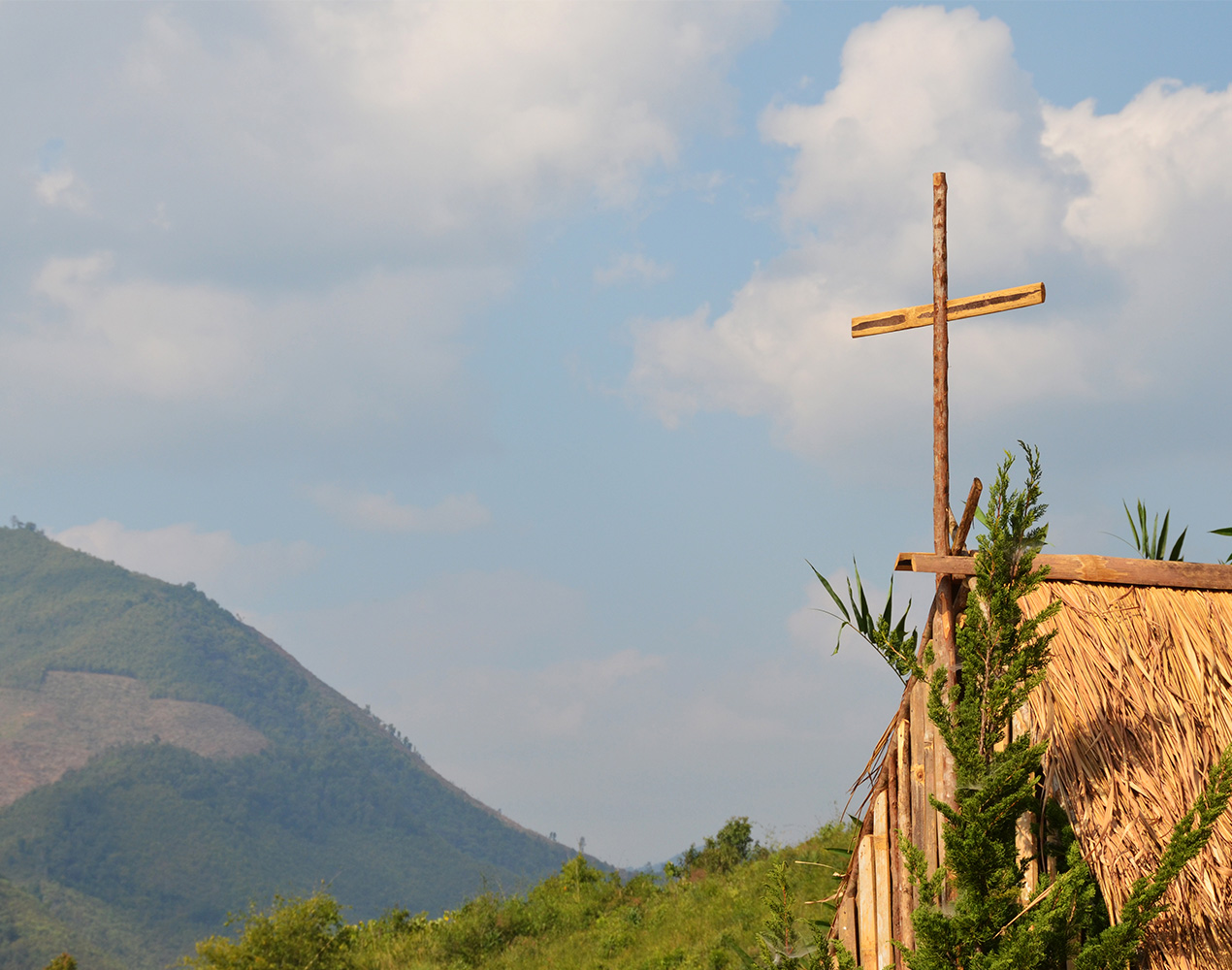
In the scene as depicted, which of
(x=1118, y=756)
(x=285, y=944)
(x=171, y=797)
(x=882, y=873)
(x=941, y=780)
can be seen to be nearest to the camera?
(x=1118, y=756)

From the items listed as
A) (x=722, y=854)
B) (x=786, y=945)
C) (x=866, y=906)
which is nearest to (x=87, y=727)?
(x=722, y=854)

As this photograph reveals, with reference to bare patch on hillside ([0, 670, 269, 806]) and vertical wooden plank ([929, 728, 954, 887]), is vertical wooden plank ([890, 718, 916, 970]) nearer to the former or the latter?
vertical wooden plank ([929, 728, 954, 887])

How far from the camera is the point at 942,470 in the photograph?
7.00 meters

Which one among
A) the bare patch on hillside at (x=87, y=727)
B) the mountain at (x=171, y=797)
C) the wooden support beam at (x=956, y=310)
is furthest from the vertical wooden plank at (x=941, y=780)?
the bare patch on hillside at (x=87, y=727)

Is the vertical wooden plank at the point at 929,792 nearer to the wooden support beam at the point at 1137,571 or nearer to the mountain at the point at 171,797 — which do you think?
the wooden support beam at the point at 1137,571

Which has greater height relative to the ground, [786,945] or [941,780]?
[941,780]

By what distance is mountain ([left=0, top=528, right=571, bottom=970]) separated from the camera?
112188 mm

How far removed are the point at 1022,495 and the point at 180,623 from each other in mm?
210934

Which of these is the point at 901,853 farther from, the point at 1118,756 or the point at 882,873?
the point at 1118,756

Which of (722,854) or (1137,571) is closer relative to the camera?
(1137,571)

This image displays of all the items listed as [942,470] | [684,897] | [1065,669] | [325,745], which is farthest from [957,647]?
[325,745]

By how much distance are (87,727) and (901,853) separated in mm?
167696

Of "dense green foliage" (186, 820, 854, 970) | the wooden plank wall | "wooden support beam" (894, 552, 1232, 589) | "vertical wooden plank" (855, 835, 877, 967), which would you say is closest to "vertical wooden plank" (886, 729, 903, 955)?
the wooden plank wall

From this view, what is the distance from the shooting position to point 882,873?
687cm
